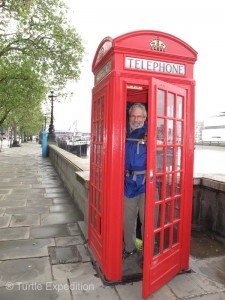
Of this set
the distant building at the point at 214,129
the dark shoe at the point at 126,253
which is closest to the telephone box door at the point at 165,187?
the dark shoe at the point at 126,253

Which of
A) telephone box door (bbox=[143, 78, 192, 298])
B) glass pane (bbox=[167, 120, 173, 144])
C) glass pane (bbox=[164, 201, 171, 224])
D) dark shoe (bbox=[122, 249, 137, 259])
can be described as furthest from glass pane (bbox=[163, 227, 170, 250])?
glass pane (bbox=[167, 120, 173, 144])

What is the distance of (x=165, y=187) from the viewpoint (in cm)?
309

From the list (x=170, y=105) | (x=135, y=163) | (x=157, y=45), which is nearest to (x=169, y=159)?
(x=135, y=163)

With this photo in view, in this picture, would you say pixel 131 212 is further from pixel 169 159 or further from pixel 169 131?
pixel 169 131

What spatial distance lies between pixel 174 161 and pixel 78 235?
245 centimetres

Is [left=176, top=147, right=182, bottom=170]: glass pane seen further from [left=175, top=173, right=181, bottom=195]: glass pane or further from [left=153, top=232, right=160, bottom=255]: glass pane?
[left=153, top=232, right=160, bottom=255]: glass pane

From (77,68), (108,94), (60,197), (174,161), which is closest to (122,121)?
(108,94)

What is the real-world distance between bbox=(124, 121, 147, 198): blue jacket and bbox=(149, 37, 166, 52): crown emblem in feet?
3.25

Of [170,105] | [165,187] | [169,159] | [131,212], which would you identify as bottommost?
[131,212]

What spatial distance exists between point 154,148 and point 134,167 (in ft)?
2.07

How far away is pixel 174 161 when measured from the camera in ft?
10.5

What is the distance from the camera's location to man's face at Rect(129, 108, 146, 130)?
3.40m

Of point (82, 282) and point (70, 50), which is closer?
point (82, 282)

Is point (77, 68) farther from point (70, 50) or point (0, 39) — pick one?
point (0, 39)
